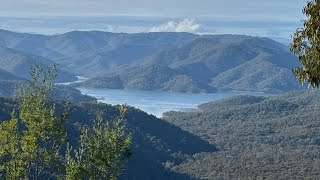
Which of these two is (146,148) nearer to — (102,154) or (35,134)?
(102,154)

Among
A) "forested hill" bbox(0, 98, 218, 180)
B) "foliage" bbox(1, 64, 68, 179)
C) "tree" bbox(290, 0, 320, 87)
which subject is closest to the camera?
"tree" bbox(290, 0, 320, 87)

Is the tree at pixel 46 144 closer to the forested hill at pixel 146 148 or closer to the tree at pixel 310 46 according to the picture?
the tree at pixel 310 46

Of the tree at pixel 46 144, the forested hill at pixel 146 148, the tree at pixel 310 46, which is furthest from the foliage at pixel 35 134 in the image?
the forested hill at pixel 146 148

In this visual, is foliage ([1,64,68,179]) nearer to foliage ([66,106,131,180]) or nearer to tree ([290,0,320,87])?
foliage ([66,106,131,180])

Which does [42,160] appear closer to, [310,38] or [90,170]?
[90,170]

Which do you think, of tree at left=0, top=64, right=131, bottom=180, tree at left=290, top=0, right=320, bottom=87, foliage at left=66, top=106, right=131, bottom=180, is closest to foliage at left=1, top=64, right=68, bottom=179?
tree at left=0, top=64, right=131, bottom=180

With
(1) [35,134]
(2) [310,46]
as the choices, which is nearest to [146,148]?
(1) [35,134]
